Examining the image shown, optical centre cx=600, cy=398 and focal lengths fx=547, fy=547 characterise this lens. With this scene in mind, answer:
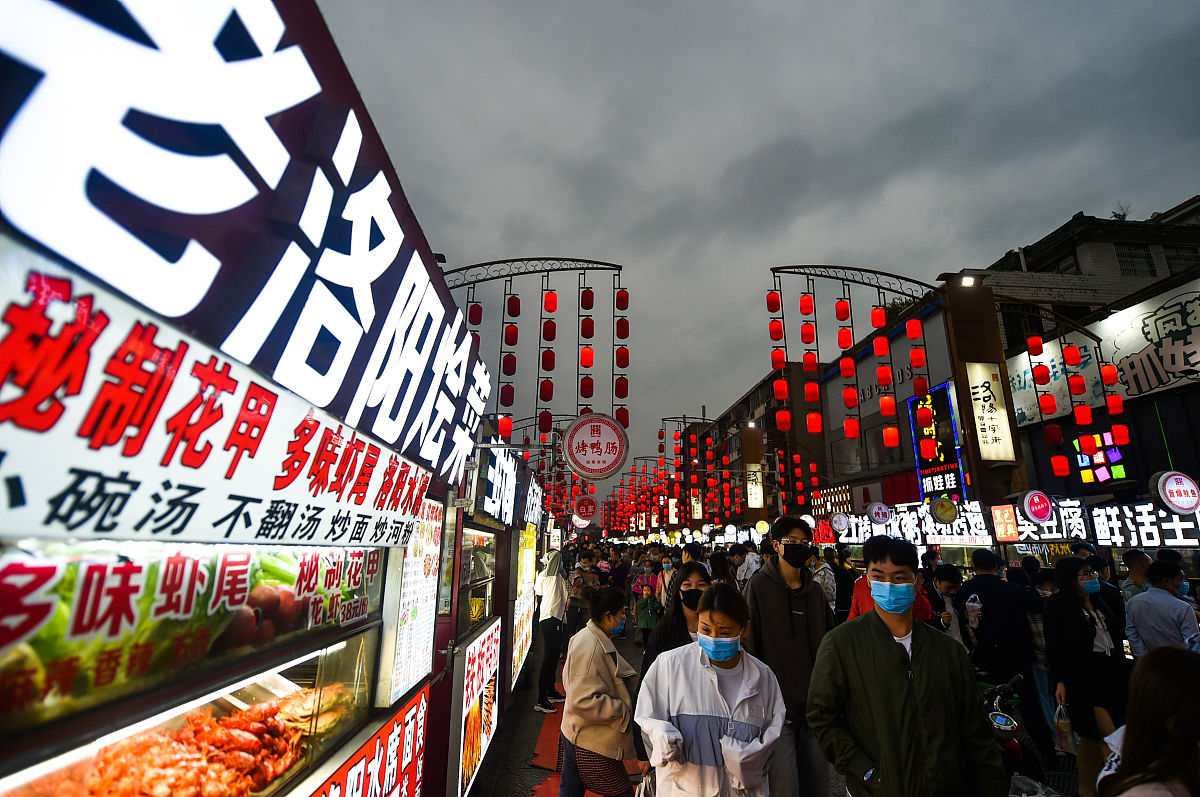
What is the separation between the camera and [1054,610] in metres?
5.25

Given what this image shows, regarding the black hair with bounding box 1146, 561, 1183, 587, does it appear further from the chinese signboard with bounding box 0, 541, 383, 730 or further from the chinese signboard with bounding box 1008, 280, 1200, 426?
the chinese signboard with bounding box 1008, 280, 1200, 426

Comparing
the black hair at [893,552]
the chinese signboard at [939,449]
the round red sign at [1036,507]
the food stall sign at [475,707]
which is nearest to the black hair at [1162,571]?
the black hair at [893,552]

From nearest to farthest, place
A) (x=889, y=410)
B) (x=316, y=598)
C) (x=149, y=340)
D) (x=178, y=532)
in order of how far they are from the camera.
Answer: (x=149, y=340), (x=178, y=532), (x=316, y=598), (x=889, y=410)

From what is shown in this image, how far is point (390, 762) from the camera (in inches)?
145

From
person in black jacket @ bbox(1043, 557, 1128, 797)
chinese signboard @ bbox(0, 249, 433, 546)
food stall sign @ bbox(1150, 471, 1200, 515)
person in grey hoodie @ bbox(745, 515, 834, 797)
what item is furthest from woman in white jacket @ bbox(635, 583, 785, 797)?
food stall sign @ bbox(1150, 471, 1200, 515)

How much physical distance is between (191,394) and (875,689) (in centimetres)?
352

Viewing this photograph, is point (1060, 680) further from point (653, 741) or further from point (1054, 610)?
point (653, 741)

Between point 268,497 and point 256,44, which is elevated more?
point 256,44

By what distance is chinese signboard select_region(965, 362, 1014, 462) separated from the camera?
20938 millimetres

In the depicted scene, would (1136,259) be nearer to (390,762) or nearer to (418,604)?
(418,604)

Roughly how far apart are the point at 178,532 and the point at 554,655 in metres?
7.88

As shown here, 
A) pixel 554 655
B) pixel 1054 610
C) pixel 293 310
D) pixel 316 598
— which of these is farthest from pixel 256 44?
pixel 554 655

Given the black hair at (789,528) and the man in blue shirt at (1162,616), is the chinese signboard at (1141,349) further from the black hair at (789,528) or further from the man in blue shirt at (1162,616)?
the black hair at (789,528)

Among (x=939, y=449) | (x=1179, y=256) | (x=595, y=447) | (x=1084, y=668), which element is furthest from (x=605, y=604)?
(x=1179, y=256)
